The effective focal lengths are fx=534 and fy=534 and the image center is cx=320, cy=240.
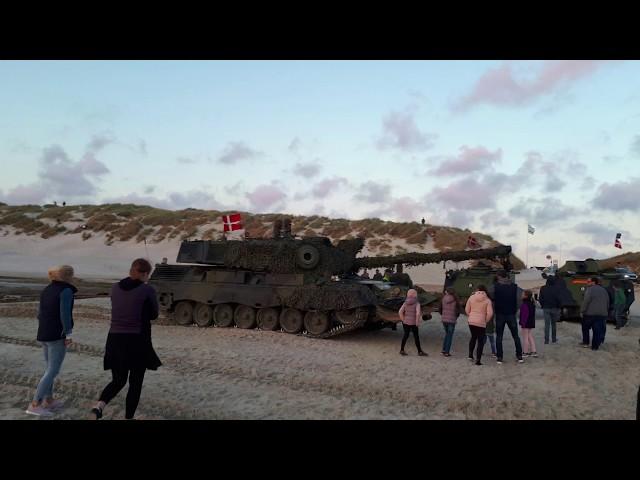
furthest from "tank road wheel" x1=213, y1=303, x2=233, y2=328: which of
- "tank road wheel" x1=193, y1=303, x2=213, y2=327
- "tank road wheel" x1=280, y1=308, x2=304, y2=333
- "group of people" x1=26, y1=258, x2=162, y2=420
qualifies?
"group of people" x1=26, y1=258, x2=162, y2=420

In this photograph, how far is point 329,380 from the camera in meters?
8.31

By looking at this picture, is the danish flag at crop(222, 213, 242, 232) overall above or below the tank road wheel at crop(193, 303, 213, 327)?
above

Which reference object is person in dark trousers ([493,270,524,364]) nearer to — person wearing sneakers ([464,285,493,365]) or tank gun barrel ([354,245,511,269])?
person wearing sneakers ([464,285,493,365])

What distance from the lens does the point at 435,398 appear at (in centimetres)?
738

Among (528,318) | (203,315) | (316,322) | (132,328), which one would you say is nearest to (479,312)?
(528,318)

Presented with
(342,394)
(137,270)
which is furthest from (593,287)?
(137,270)

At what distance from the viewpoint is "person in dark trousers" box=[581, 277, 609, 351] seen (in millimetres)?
11484

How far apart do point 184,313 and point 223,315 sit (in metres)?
1.39

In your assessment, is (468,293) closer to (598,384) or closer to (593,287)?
(593,287)

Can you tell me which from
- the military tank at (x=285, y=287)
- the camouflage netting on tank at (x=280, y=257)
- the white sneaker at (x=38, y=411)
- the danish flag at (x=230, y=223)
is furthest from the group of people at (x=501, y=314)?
the danish flag at (x=230, y=223)

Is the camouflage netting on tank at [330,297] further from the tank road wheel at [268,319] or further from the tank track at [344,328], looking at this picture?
the tank road wheel at [268,319]

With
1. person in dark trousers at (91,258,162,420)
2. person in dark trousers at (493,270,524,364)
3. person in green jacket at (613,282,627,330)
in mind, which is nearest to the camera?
person in dark trousers at (91,258,162,420)

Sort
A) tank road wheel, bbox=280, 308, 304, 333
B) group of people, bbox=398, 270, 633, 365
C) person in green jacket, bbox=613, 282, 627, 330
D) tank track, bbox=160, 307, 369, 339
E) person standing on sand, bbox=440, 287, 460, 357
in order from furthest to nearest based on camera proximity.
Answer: person in green jacket, bbox=613, 282, 627, 330 → tank road wheel, bbox=280, 308, 304, 333 → tank track, bbox=160, 307, 369, 339 → person standing on sand, bbox=440, 287, 460, 357 → group of people, bbox=398, 270, 633, 365

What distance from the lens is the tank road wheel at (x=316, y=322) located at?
41.9 feet
